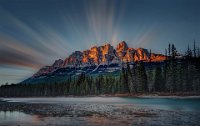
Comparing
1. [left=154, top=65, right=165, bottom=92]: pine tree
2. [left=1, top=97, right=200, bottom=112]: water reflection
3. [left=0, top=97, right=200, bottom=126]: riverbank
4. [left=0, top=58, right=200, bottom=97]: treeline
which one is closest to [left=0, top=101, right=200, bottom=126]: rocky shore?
[left=0, top=97, right=200, bottom=126]: riverbank

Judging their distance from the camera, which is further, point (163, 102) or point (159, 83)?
point (159, 83)

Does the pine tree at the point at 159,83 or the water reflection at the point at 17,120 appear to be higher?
the pine tree at the point at 159,83

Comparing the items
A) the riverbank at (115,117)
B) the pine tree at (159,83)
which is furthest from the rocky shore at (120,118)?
the pine tree at (159,83)

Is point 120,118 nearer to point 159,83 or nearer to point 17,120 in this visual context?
point 17,120

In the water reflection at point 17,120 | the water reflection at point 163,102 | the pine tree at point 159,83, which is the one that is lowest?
the water reflection at point 163,102

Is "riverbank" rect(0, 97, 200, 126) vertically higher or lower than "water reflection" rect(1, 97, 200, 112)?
higher

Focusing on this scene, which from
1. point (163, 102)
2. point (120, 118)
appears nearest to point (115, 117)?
point (120, 118)

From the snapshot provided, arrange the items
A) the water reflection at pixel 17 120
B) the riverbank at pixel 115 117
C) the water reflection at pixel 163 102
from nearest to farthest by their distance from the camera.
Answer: the riverbank at pixel 115 117, the water reflection at pixel 17 120, the water reflection at pixel 163 102

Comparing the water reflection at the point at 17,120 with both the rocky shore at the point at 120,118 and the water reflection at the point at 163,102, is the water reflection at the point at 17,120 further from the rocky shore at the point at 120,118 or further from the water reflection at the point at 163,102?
the water reflection at the point at 163,102

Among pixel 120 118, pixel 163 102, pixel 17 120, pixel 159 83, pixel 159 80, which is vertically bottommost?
pixel 163 102

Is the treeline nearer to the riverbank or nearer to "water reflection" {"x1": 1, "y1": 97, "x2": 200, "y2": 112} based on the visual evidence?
"water reflection" {"x1": 1, "y1": 97, "x2": 200, "y2": 112}

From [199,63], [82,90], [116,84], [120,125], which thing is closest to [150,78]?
[199,63]

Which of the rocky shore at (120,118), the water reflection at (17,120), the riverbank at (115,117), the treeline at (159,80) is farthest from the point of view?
the treeline at (159,80)

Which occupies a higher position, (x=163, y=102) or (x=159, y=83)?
(x=159, y=83)
